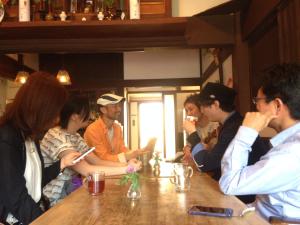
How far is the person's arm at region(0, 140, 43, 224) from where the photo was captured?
166 cm

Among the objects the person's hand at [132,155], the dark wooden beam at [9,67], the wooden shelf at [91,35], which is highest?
the dark wooden beam at [9,67]

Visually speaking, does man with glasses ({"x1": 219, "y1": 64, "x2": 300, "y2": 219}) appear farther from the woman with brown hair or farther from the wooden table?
the woman with brown hair

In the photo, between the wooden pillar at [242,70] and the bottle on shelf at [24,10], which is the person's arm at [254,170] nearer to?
the wooden pillar at [242,70]

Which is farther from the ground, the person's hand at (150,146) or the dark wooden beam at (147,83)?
the dark wooden beam at (147,83)

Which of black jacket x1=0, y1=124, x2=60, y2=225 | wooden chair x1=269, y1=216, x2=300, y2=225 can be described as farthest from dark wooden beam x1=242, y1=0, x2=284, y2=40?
black jacket x1=0, y1=124, x2=60, y2=225

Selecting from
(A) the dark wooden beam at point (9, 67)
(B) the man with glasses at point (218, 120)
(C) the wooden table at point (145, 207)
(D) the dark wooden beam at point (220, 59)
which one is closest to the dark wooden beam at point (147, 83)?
(D) the dark wooden beam at point (220, 59)

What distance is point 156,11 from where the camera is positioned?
350cm

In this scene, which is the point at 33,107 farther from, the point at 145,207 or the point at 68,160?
the point at 145,207

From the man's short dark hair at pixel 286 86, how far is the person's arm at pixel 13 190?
3.84ft

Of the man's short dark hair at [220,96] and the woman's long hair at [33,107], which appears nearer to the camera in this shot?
the woman's long hair at [33,107]

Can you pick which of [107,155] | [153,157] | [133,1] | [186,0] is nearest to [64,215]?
[153,157]

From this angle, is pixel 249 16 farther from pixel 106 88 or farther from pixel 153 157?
pixel 106 88

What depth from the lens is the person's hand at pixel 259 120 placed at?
1623 millimetres

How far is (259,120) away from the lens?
1.63 metres
